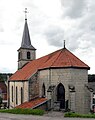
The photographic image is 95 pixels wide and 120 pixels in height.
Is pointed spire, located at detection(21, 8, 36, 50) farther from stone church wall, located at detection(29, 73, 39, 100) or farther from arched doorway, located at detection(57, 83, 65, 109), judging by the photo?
arched doorway, located at detection(57, 83, 65, 109)

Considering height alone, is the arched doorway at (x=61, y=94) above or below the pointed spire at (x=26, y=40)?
below

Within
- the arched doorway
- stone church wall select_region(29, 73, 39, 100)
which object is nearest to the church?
the arched doorway

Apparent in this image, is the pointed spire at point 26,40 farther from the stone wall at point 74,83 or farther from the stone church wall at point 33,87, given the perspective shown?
the stone wall at point 74,83

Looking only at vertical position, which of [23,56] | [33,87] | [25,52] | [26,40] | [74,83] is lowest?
[33,87]

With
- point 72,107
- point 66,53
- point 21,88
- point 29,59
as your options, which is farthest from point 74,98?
point 29,59

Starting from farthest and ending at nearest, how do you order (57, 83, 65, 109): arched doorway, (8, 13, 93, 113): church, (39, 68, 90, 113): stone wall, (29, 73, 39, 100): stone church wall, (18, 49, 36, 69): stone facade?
1. (18, 49, 36, 69): stone facade
2. (29, 73, 39, 100): stone church wall
3. (57, 83, 65, 109): arched doorway
4. (39, 68, 90, 113): stone wall
5. (8, 13, 93, 113): church

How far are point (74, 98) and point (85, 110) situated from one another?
2316 millimetres

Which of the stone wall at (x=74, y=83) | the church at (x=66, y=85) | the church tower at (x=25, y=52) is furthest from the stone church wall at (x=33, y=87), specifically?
the church tower at (x=25, y=52)

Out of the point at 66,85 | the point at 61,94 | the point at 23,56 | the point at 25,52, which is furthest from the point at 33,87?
the point at 23,56

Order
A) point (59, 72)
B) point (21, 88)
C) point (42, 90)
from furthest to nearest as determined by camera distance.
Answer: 1. point (21, 88)
2. point (42, 90)
3. point (59, 72)

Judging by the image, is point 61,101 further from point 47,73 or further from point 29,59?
point 29,59

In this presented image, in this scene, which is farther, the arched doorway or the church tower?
the church tower

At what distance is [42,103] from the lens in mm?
25172

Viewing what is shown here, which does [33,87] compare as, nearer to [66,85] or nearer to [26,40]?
[66,85]
